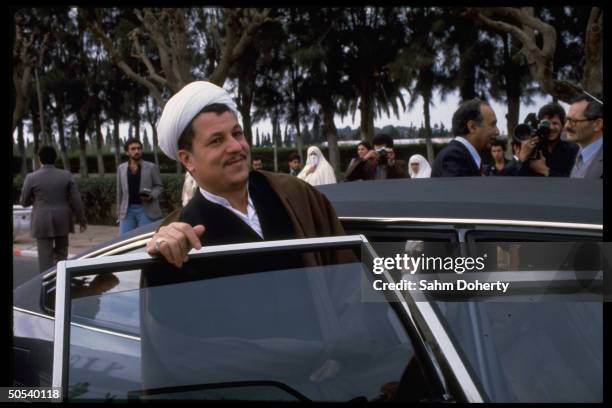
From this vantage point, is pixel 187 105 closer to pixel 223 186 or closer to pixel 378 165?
pixel 223 186

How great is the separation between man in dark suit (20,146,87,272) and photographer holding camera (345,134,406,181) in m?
3.00

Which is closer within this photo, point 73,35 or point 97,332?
point 97,332

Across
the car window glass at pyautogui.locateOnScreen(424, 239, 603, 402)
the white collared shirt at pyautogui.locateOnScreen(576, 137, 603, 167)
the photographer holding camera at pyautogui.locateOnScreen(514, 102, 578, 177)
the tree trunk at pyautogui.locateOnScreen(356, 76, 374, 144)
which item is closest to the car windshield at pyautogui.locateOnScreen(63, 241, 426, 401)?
the car window glass at pyautogui.locateOnScreen(424, 239, 603, 402)

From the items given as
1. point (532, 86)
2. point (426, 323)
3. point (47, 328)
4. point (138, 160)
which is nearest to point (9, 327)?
point (47, 328)

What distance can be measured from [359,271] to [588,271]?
59 centimetres

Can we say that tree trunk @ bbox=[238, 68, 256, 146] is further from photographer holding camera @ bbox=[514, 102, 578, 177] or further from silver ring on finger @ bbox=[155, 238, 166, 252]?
silver ring on finger @ bbox=[155, 238, 166, 252]

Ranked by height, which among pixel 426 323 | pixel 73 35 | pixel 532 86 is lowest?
pixel 426 323

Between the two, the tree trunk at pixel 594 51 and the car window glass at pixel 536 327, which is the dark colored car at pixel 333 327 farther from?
the tree trunk at pixel 594 51

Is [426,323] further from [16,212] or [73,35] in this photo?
[73,35]

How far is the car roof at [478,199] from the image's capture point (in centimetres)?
199

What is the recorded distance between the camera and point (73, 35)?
3475 cm

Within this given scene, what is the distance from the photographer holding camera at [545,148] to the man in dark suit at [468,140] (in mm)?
316

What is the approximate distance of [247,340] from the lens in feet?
5.71

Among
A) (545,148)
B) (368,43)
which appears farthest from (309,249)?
(368,43)
